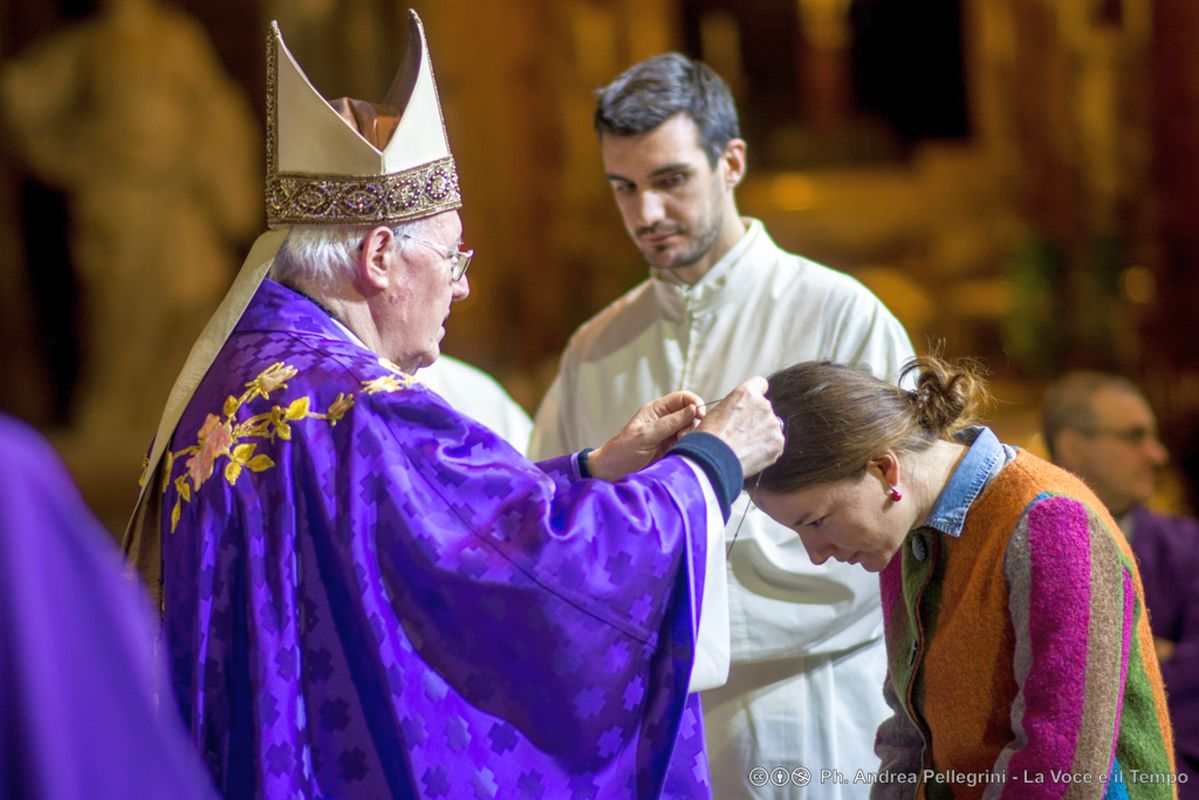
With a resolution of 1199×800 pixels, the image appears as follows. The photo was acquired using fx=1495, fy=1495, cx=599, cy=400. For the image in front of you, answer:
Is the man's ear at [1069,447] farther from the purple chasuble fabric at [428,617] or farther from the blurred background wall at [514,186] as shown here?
the blurred background wall at [514,186]

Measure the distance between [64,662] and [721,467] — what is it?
3.89 ft

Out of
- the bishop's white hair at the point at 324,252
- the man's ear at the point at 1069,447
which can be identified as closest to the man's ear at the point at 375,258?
the bishop's white hair at the point at 324,252

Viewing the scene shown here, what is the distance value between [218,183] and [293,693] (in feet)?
21.4

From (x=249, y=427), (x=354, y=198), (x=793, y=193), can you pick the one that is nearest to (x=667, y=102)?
(x=354, y=198)

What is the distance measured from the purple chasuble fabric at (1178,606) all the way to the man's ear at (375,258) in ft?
6.86

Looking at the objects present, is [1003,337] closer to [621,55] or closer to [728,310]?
[621,55]

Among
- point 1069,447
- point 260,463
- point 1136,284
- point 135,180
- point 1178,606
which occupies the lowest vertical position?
point 1136,284

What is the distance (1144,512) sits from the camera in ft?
12.1

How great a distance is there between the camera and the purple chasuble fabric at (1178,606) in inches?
131

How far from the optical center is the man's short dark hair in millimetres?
3098

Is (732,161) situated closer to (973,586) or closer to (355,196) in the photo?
(355,196)

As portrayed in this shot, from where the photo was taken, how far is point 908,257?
841 centimetres

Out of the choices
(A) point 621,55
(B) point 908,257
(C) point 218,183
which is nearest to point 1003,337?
(B) point 908,257

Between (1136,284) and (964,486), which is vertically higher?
(964,486)
